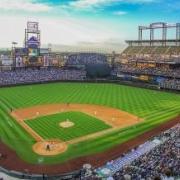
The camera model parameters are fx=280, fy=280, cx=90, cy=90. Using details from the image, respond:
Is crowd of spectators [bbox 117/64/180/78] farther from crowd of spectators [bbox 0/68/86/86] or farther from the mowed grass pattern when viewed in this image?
the mowed grass pattern

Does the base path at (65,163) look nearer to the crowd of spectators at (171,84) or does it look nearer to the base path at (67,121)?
the base path at (67,121)

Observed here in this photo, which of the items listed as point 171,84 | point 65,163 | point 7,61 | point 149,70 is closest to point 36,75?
point 7,61

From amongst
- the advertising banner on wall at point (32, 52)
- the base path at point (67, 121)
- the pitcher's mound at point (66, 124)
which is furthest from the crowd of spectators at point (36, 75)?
the pitcher's mound at point (66, 124)

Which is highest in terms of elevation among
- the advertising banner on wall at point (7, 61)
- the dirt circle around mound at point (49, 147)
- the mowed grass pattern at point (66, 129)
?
the advertising banner on wall at point (7, 61)

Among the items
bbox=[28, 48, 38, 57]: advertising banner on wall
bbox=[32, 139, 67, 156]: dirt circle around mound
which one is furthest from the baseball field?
bbox=[28, 48, 38, 57]: advertising banner on wall

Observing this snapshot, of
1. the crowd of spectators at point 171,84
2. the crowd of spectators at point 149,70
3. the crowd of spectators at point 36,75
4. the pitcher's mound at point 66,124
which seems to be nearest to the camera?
the pitcher's mound at point 66,124

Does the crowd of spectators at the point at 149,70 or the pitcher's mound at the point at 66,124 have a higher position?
the crowd of spectators at the point at 149,70
